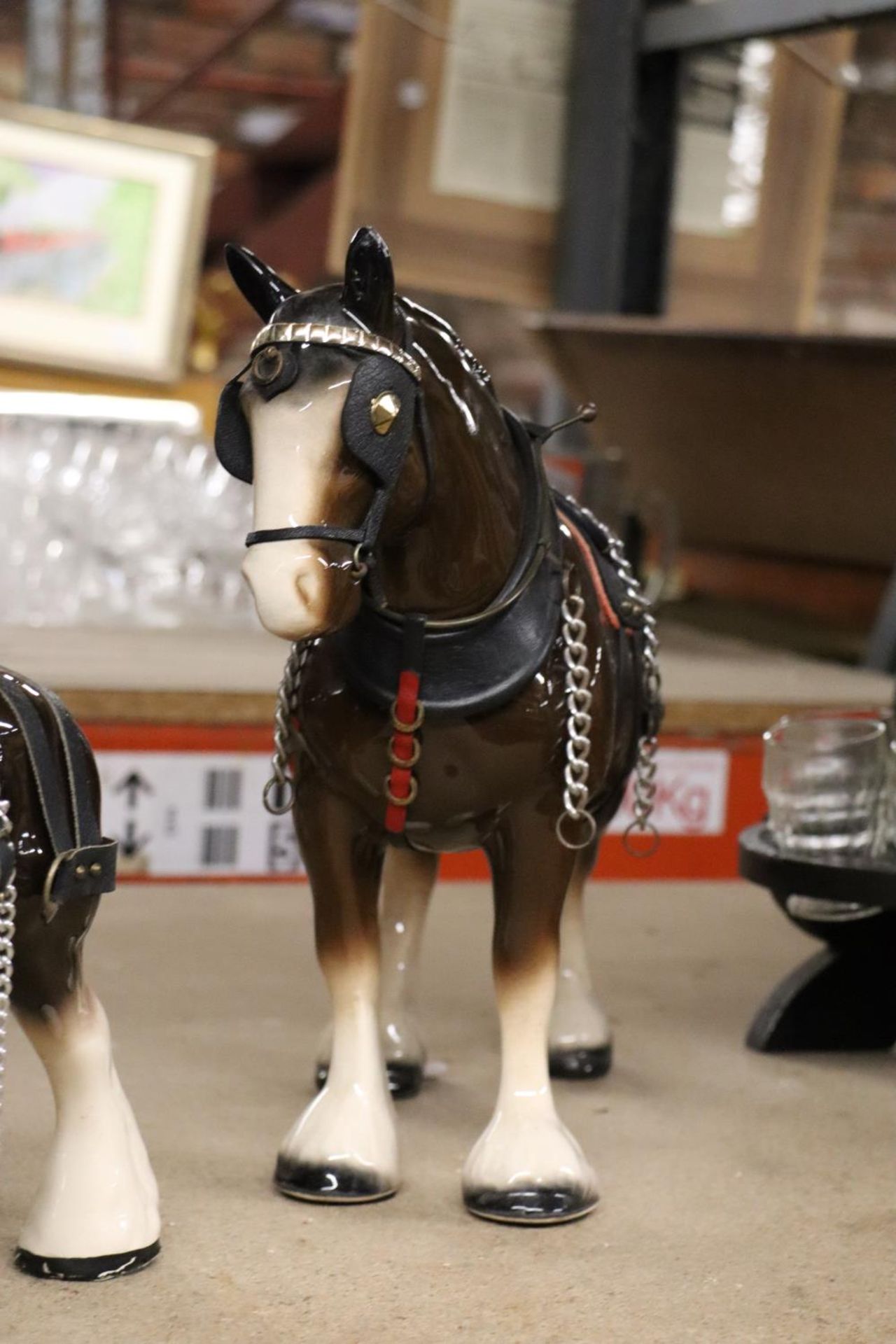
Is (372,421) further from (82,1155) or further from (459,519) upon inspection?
(82,1155)

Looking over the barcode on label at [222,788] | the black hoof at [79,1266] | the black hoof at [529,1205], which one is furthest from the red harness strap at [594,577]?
the barcode on label at [222,788]

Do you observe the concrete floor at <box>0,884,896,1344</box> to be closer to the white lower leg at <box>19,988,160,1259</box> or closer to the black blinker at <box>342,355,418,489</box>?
the white lower leg at <box>19,988,160,1259</box>

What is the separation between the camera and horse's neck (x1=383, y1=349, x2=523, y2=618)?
3.37 feet

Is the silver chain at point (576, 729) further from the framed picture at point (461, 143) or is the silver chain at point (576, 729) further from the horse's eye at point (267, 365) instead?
the framed picture at point (461, 143)

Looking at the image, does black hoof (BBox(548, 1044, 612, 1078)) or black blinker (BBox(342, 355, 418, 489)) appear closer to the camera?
black blinker (BBox(342, 355, 418, 489))

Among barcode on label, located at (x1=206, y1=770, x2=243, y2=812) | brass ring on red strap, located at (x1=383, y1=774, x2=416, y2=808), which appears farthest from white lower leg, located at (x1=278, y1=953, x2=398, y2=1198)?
barcode on label, located at (x1=206, y1=770, x2=243, y2=812)

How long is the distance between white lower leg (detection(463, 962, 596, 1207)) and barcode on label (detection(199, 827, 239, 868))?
2.69ft

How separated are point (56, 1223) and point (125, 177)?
2.04 m

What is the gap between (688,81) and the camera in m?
2.71

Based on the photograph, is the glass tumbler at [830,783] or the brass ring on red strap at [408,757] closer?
the brass ring on red strap at [408,757]

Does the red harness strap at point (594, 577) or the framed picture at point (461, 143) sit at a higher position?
the framed picture at point (461, 143)

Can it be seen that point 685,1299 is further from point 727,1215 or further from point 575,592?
point 575,592

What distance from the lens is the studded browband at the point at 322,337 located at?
0.94 m

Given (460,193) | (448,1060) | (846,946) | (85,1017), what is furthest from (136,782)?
Result: (460,193)
